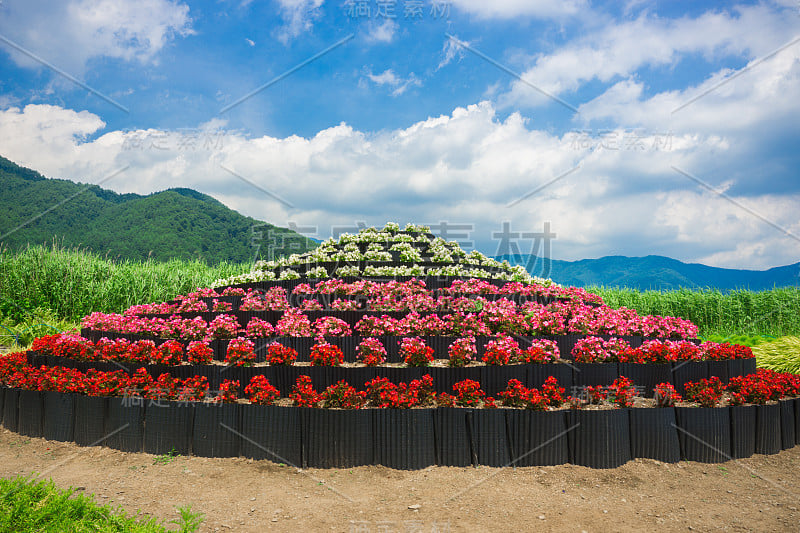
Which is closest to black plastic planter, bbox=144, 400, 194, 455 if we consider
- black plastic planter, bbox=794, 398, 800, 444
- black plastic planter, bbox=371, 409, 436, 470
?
black plastic planter, bbox=371, 409, 436, 470

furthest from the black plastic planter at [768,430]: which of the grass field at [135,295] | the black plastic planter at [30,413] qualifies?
the grass field at [135,295]

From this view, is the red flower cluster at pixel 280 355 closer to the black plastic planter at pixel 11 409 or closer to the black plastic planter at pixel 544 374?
the black plastic planter at pixel 544 374

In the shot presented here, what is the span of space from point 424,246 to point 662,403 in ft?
30.8

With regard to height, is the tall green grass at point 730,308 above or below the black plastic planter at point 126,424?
above

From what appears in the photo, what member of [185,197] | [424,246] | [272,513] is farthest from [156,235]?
[272,513]

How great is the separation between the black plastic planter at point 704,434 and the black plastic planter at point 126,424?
20.0ft

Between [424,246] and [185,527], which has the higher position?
[424,246]

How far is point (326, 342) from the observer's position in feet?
21.6

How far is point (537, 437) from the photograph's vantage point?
191 inches

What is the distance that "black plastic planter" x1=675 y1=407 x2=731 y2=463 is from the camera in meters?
5.21

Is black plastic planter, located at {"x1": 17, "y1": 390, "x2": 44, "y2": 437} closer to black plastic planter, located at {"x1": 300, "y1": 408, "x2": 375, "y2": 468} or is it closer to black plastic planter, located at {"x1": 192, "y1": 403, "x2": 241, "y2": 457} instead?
black plastic planter, located at {"x1": 192, "y1": 403, "x2": 241, "y2": 457}

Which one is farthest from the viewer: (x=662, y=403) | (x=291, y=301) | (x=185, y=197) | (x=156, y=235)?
(x=185, y=197)

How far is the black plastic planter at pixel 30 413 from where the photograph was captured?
5953 mm

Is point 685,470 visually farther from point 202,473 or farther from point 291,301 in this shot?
point 291,301
